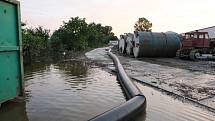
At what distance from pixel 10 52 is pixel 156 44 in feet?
71.8

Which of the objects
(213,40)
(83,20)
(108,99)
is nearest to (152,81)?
(108,99)

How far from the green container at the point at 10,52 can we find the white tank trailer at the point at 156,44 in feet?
68.7

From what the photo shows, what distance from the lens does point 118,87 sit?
1064cm

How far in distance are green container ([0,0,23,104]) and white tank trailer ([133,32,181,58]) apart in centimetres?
2095

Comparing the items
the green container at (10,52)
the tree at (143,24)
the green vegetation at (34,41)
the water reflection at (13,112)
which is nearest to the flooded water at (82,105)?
the water reflection at (13,112)

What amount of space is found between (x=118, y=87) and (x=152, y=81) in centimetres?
167

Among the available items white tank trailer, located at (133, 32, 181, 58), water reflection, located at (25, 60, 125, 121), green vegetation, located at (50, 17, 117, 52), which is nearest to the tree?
green vegetation, located at (50, 17, 117, 52)

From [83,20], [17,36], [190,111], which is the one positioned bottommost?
[190,111]

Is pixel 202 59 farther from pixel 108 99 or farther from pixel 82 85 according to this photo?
pixel 108 99

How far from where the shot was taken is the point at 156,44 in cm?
2797

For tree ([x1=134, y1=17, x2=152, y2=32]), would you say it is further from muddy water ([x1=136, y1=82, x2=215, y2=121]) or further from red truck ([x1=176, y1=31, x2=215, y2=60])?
muddy water ([x1=136, y1=82, x2=215, y2=121])

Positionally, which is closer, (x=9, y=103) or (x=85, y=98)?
(x=9, y=103)

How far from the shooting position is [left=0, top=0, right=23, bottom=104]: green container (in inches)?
264

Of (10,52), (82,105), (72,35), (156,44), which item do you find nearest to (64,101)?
(82,105)
